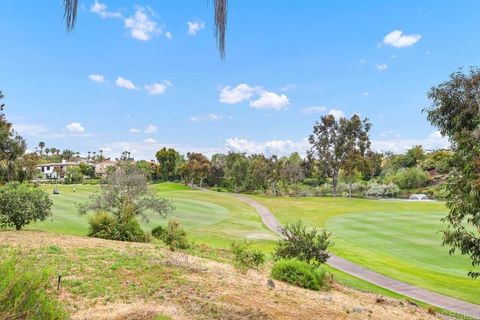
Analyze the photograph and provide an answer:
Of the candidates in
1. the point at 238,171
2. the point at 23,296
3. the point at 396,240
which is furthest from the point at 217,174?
the point at 23,296

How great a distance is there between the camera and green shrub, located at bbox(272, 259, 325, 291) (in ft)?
39.0

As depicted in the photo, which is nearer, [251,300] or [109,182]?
[251,300]

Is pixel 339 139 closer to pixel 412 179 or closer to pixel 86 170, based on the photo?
pixel 412 179

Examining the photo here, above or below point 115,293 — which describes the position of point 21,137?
above

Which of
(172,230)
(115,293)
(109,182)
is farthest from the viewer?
(109,182)

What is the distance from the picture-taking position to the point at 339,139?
232ft

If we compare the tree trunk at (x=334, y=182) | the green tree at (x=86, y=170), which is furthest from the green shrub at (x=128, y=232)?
the green tree at (x=86, y=170)

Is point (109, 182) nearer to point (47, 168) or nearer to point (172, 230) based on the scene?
point (172, 230)

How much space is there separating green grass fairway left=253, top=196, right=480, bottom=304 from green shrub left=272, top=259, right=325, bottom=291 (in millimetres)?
7332

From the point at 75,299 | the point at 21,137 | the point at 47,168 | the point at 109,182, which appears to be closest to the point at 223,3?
the point at 75,299

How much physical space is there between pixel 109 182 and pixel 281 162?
52272 mm

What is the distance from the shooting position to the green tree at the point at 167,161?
305ft

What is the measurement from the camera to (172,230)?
17.0m

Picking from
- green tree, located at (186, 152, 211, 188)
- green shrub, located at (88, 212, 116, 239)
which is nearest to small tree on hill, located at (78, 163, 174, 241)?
Answer: green shrub, located at (88, 212, 116, 239)
